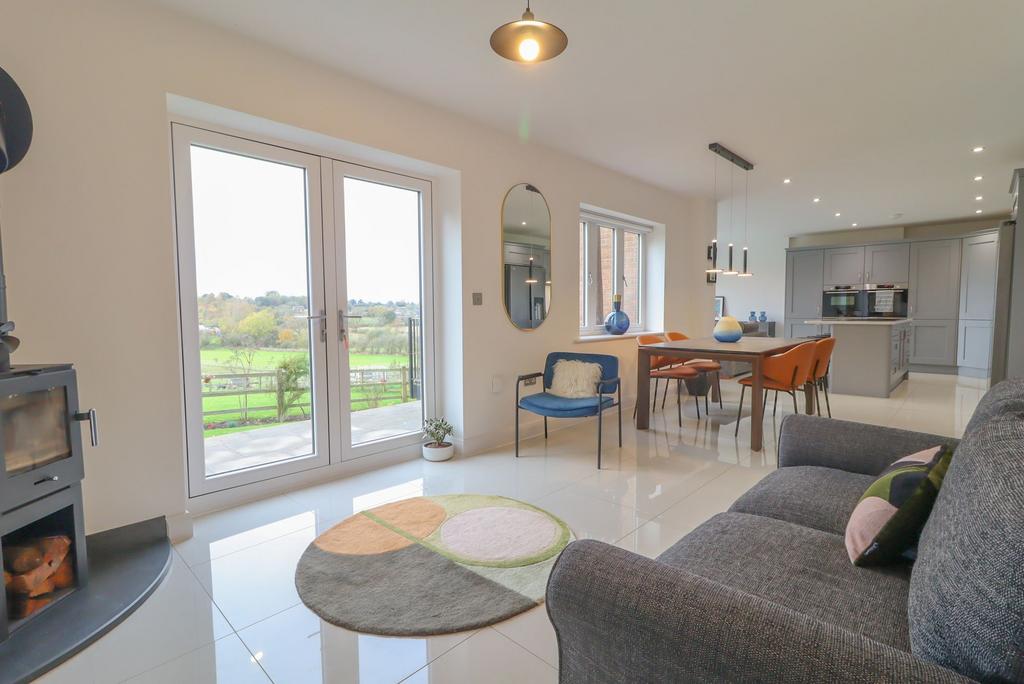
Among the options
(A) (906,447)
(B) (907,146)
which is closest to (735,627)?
(A) (906,447)

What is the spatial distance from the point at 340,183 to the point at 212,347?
1301mm

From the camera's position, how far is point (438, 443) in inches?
145

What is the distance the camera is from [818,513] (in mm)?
1603

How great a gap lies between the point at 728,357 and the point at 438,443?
97.2 inches

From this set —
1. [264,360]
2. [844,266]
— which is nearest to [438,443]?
[264,360]

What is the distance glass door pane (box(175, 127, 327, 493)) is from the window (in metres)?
3.01

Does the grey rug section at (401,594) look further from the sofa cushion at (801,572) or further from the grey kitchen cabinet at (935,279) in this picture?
the grey kitchen cabinet at (935,279)

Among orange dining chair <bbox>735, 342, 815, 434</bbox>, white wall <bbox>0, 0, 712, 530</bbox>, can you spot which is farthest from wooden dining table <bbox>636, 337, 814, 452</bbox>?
white wall <bbox>0, 0, 712, 530</bbox>

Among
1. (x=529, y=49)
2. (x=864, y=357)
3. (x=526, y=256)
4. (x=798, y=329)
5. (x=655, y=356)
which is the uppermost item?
(x=529, y=49)

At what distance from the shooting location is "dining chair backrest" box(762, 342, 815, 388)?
158 inches

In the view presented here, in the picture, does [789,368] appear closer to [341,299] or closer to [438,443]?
[438,443]

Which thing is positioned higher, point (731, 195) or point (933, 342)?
point (731, 195)

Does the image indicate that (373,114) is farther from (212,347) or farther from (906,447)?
(906,447)

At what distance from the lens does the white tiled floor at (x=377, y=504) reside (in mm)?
1559
